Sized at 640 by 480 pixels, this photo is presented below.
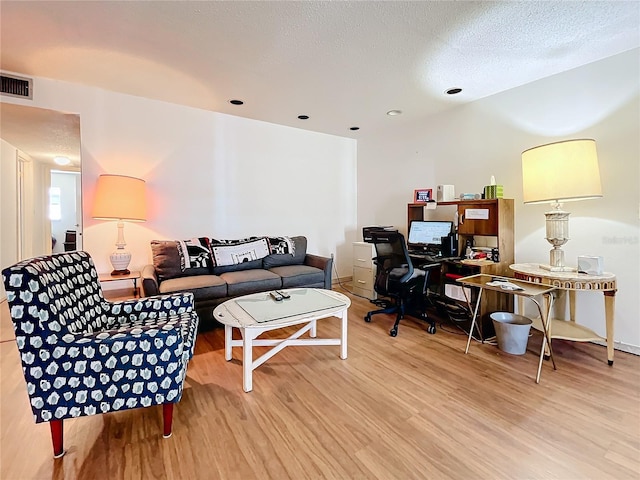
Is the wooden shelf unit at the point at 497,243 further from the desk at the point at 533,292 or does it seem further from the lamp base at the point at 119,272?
the lamp base at the point at 119,272

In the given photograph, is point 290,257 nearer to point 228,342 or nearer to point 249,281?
point 249,281

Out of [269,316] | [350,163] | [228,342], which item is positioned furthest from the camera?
[350,163]

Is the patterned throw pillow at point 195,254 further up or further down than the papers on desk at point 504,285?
further up

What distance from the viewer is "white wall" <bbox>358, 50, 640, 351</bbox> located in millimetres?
2477

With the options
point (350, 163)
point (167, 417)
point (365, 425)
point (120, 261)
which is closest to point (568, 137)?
point (350, 163)

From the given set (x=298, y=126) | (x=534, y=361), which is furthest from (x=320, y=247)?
(x=534, y=361)

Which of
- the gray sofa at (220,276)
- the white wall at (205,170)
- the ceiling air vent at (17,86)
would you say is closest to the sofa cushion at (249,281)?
the gray sofa at (220,276)

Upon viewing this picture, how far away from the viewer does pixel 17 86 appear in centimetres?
283

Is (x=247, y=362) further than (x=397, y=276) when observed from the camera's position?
No

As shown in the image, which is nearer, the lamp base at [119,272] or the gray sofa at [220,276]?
the gray sofa at [220,276]

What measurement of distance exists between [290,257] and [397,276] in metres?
1.51

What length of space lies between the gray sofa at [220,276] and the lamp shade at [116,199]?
18.4 inches

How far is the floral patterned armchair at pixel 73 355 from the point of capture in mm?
1327

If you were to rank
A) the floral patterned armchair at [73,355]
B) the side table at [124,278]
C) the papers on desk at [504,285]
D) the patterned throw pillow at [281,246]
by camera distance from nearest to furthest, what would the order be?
the floral patterned armchair at [73,355] → the papers on desk at [504,285] → the side table at [124,278] → the patterned throw pillow at [281,246]
